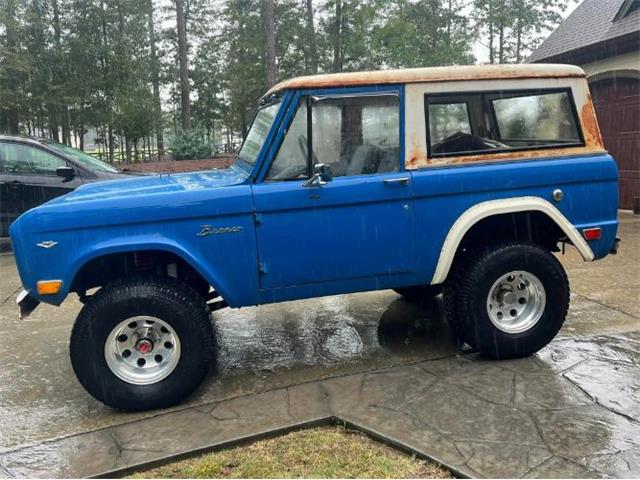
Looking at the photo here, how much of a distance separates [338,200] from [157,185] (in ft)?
4.35

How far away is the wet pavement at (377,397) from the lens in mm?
2992

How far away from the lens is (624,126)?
10.7 meters

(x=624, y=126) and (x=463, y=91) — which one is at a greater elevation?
(x=624, y=126)

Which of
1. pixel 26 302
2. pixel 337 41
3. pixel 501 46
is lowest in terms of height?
pixel 26 302

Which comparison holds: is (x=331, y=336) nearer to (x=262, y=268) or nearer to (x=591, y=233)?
(x=262, y=268)

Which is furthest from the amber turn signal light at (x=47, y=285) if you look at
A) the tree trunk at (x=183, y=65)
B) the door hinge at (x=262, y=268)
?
the tree trunk at (x=183, y=65)

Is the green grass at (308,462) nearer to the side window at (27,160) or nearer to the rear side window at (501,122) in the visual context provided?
the rear side window at (501,122)

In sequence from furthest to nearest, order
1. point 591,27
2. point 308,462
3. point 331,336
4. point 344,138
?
point 591,27 → point 331,336 → point 344,138 → point 308,462

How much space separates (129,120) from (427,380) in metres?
18.2

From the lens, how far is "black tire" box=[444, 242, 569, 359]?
13.1ft

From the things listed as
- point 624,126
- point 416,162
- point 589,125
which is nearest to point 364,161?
point 416,162

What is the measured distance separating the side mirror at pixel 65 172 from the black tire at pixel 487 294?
6.60m

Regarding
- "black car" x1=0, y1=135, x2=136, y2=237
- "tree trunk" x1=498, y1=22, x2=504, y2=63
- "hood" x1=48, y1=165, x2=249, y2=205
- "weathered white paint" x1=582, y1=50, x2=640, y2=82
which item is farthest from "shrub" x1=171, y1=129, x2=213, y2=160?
"tree trunk" x1=498, y1=22, x2=504, y2=63

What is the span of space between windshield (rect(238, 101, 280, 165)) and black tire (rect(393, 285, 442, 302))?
1.88 meters
